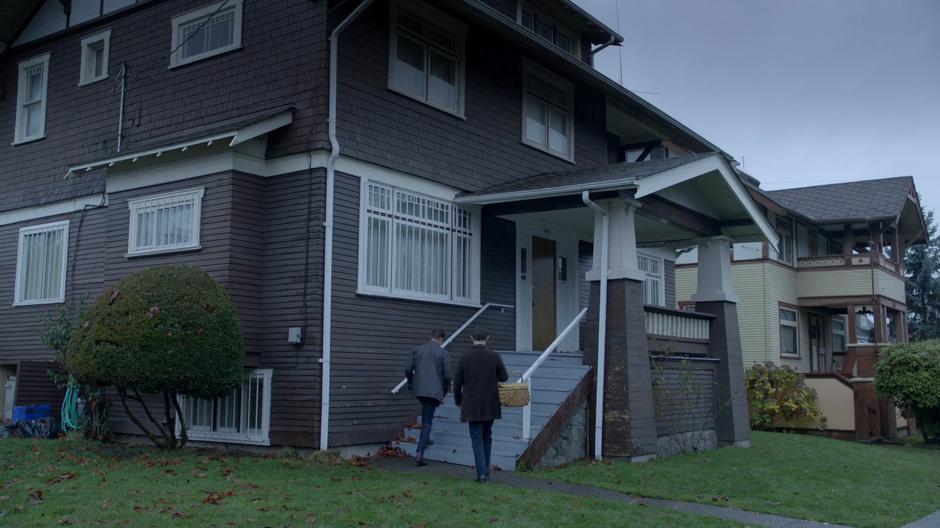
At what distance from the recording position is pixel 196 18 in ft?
46.9

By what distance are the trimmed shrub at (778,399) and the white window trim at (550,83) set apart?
349 inches

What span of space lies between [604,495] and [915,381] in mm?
13774

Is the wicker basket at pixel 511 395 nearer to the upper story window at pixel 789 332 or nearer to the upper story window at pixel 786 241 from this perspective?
the upper story window at pixel 789 332

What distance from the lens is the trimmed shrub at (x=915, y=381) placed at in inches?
814

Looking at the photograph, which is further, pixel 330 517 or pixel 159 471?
pixel 159 471

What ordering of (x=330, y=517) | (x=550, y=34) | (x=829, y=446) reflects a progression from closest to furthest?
1. (x=330, y=517)
2. (x=829, y=446)
3. (x=550, y=34)

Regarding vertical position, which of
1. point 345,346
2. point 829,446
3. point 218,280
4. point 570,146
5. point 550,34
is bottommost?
point 829,446

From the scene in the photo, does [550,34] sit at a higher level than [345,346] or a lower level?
higher

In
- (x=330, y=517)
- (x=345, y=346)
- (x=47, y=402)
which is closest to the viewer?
(x=330, y=517)

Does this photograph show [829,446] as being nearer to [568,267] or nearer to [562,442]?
[568,267]

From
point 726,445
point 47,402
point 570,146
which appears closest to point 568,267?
point 570,146

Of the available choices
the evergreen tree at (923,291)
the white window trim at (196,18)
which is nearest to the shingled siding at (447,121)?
the white window trim at (196,18)

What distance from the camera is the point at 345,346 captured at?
12.2 m

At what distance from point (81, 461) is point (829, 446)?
1287 cm
